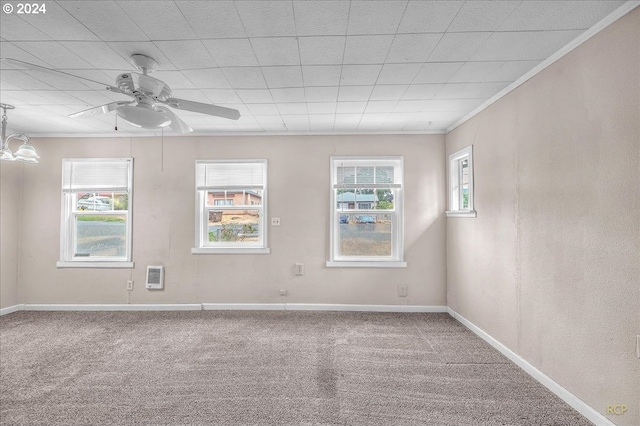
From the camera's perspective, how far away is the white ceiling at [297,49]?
1.77m

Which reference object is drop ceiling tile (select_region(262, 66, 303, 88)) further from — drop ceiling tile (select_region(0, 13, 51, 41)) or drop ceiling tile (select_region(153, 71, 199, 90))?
drop ceiling tile (select_region(0, 13, 51, 41))

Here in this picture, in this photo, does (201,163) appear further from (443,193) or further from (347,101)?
(443,193)

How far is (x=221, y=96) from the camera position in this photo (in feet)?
9.92

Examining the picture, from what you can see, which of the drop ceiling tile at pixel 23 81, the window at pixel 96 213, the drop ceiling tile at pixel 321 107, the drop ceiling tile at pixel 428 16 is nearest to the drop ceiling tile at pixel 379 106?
the drop ceiling tile at pixel 321 107

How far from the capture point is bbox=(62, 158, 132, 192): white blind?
4434 mm

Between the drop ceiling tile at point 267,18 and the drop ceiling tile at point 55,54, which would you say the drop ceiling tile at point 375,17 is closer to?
the drop ceiling tile at point 267,18

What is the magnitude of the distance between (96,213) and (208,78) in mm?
3098

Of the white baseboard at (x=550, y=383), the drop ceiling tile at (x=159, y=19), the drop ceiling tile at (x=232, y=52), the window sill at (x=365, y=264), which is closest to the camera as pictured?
the drop ceiling tile at (x=159, y=19)

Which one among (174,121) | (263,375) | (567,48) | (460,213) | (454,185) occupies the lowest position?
(263,375)

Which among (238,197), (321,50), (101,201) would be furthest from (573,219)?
A: (101,201)

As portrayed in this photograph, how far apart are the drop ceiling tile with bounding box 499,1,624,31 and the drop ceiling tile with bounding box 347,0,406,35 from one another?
2.17ft

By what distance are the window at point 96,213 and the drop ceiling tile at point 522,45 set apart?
175 inches

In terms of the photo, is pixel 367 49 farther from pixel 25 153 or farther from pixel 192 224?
pixel 25 153

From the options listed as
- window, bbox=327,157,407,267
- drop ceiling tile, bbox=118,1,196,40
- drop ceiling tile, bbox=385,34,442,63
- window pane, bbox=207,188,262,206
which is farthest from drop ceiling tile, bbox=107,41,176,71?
window, bbox=327,157,407,267
